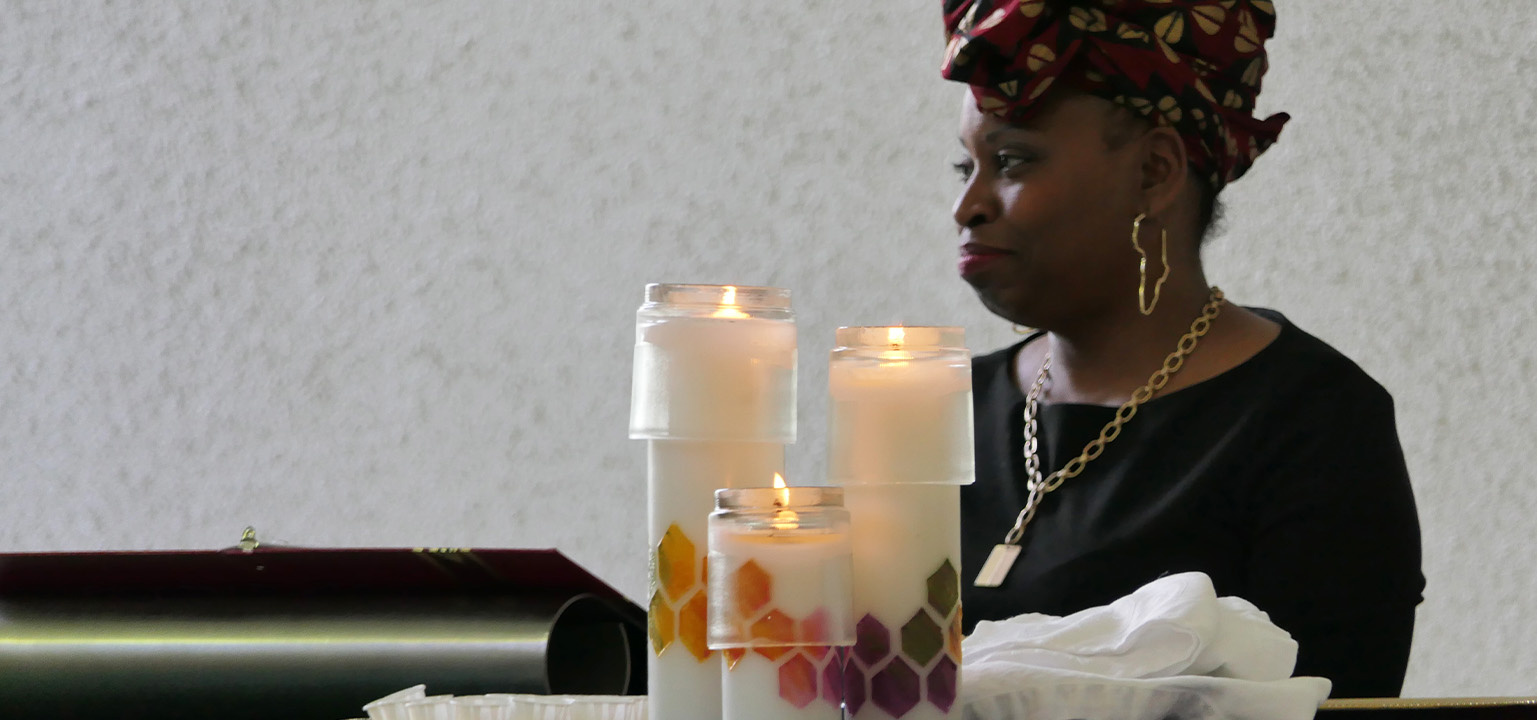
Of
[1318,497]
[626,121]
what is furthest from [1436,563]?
[626,121]

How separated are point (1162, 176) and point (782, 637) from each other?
2.84 feet

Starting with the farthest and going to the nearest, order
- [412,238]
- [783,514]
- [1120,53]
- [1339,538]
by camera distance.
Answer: [412,238], [1120,53], [1339,538], [783,514]

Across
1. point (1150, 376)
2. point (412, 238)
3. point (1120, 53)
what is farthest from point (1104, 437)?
point (412, 238)

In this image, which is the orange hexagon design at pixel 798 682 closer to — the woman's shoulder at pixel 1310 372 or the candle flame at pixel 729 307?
the candle flame at pixel 729 307

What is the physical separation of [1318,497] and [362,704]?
0.68 m

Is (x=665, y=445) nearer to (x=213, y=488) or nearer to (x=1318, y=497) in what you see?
(x=1318, y=497)

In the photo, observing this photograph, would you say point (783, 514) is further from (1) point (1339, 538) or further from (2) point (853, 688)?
(1) point (1339, 538)

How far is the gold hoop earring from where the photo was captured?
1.17m

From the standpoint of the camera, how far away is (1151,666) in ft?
1.51

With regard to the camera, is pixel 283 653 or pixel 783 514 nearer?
pixel 783 514

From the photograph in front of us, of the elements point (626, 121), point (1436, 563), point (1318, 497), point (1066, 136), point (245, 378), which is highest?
point (626, 121)

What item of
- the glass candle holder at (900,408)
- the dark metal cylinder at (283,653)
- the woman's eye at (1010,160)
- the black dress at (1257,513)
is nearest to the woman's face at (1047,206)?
the woman's eye at (1010,160)

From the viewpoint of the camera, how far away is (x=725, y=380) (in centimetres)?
44

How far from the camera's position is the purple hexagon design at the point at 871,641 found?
1.41ft
